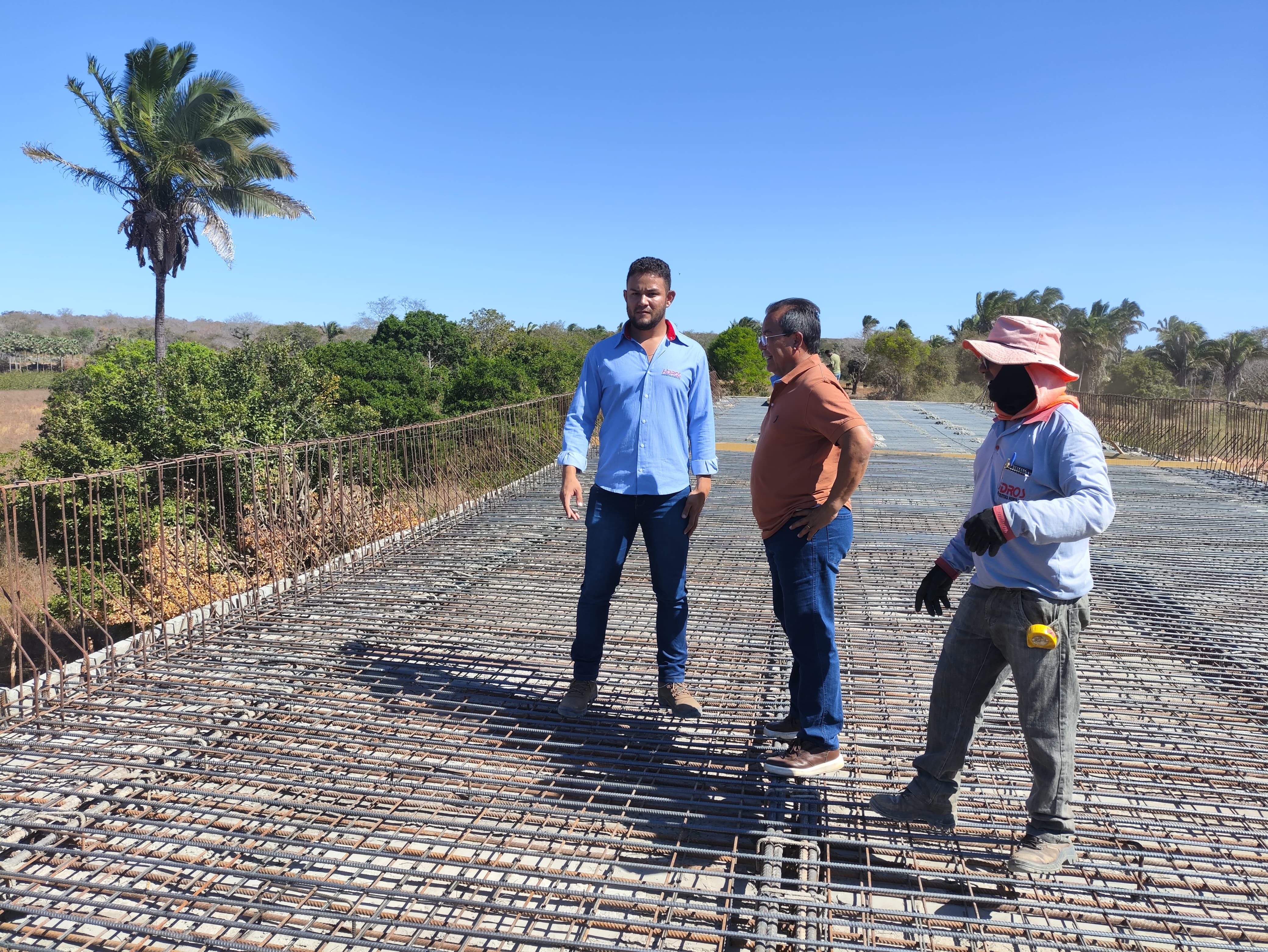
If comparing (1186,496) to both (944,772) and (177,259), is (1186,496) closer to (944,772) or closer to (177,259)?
(944,772)

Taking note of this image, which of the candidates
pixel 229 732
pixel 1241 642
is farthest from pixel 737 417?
pixel 229 732

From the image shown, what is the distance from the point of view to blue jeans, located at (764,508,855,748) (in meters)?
2.53

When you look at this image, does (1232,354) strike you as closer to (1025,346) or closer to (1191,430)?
(1191,430)

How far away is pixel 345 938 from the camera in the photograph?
1.86 metres

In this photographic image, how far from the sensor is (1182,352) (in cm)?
3950

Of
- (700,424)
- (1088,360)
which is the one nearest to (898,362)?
(1088,360)

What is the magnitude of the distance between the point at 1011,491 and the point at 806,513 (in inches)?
23.3

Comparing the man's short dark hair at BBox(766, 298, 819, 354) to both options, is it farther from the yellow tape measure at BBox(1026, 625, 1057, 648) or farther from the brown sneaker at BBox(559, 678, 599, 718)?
the brown sneaker at BBox(559, 678, 599, 718)

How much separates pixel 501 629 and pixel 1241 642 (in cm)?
332

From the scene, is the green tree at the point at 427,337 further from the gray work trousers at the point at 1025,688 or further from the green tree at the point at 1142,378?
the green tree at the point at 1142,378

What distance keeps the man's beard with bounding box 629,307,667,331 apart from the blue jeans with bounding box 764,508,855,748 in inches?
33.1

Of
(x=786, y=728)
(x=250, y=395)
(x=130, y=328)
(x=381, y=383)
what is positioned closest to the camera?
(x=786, y=728)

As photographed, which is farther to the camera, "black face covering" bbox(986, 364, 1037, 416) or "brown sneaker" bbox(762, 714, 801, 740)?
"brown sneaker" bbox(762, 714, 801, 740)

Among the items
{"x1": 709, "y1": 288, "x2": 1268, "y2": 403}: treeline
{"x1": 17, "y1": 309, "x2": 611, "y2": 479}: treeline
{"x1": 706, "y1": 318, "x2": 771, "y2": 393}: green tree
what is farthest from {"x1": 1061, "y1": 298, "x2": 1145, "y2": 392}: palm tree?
{"x1": 17, "y1": 309, "x2": 611, "y2": 479}: treeline
